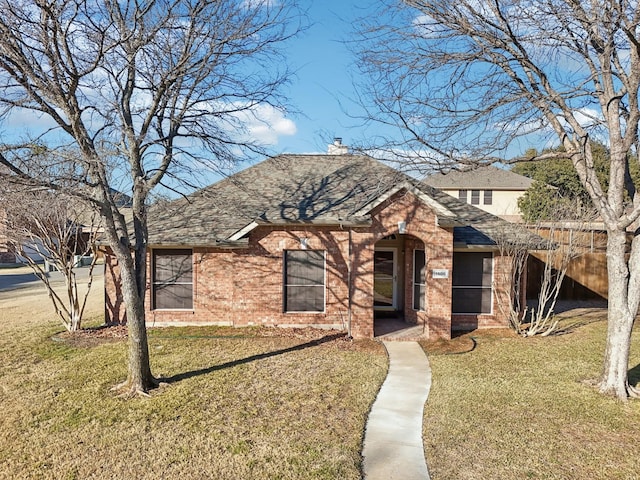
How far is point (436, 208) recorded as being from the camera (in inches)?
426

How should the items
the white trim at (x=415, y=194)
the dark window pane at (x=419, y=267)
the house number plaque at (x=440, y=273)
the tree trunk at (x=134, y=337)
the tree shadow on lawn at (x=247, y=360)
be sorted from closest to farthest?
the tree trunk at (x=134, y=337), the tree shadow on lawn at (x=247, y=360), the white trim at (x=415, y=194), the house number plaque at (x=440, y=273), the dark window pane at (x=419, y=267)

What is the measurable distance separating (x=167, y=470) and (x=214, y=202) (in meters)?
10.1

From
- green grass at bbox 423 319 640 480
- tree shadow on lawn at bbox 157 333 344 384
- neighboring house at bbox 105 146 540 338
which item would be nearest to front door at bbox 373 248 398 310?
neighboring house at bbox 105 146 540 338

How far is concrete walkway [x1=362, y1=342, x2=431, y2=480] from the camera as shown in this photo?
5.08 metres

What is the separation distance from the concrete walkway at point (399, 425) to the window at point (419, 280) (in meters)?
3.21

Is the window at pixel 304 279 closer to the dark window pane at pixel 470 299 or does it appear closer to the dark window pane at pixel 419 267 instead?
the dark window pane at pixel 419 267

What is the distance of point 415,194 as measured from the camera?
430 inches

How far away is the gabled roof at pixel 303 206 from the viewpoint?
1092cm

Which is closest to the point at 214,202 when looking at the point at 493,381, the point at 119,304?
the point at 119,304

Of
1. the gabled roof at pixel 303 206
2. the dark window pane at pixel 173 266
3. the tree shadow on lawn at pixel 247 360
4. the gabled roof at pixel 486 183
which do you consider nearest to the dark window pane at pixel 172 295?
the dark window pane at pixel 173 266

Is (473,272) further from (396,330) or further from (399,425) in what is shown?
(399,425)

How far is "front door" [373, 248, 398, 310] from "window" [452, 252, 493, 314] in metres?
2.05

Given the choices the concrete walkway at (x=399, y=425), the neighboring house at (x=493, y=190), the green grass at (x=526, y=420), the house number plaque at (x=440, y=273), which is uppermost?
the neighboring house at (x=493, y=190)

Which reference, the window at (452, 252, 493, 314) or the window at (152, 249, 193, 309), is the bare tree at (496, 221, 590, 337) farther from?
the window at (152, 249, 193, 309)
